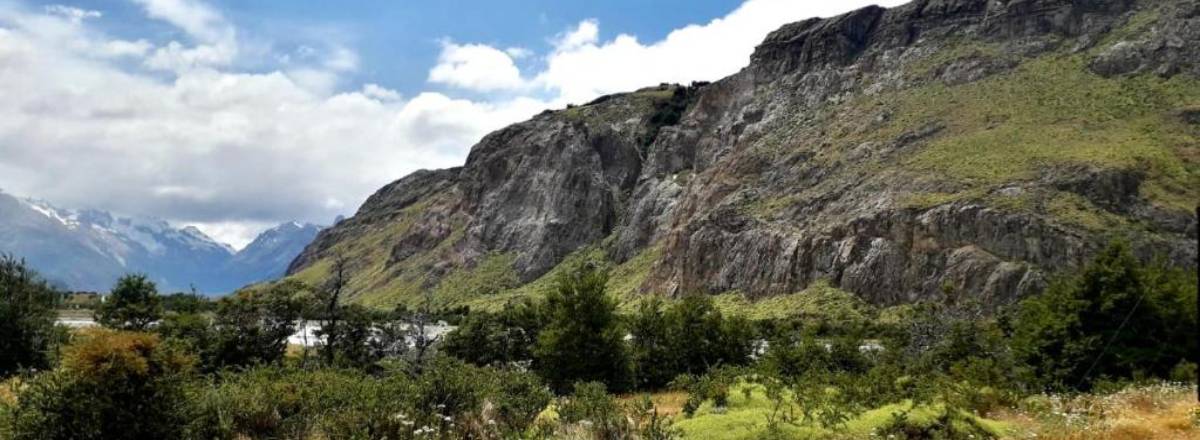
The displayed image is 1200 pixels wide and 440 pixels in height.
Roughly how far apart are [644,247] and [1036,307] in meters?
129

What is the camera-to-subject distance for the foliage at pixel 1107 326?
17581 mm

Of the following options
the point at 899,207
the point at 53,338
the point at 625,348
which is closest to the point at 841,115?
the point at 899,207

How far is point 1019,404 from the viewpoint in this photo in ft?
60.6

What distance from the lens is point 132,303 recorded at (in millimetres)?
58875

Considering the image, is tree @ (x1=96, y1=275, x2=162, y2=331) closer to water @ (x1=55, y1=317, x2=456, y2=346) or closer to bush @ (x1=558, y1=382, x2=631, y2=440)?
water @ (x1=55, y1=317, x2=456, y2=346)

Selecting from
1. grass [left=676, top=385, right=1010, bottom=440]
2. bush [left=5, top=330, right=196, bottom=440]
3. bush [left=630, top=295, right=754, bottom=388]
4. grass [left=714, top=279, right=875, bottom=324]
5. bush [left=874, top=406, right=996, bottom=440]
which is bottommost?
grass [left=714, top=279, right=875, bottom=324]

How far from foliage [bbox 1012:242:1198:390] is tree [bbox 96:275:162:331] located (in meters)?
51.4

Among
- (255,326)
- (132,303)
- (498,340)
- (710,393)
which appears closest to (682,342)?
(498,340)

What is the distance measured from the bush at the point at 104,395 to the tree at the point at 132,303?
40067 mm

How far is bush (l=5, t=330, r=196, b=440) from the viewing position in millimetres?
14805

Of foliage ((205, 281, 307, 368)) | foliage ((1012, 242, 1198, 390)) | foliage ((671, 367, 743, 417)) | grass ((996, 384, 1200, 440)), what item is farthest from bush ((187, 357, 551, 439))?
foliage ((205, 281, 307, 368))

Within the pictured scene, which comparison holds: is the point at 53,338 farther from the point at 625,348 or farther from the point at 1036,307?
the point at 1036,307

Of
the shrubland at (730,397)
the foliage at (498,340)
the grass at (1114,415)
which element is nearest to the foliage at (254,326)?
A: the foliage at (498,340)

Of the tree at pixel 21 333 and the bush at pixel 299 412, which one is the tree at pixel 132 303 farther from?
the bush at pixel 299 412
